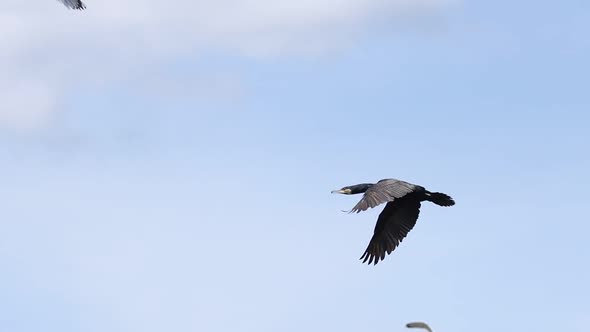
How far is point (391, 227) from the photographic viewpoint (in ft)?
105

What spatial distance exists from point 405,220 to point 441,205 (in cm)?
167

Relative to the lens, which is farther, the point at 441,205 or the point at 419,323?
the point at 441,205

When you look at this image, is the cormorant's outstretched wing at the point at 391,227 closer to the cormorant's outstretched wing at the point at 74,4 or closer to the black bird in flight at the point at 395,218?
the black bird in flight at the point at 395,218

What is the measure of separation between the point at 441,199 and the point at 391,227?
227 cm

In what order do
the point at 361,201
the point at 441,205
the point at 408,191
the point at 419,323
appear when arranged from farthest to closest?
the point at 441,205
the point at 408,191
the point at 361,201
the point at 419,323

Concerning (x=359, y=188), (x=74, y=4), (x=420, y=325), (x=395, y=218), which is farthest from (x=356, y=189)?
(x=420, y=325)

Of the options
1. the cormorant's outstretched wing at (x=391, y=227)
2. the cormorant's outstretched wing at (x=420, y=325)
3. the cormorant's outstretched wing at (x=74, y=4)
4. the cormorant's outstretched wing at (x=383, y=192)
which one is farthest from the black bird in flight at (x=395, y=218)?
the cormorant's outstretched wing at (x=420, y=325)

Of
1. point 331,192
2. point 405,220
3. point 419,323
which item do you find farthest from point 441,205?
point 419,323

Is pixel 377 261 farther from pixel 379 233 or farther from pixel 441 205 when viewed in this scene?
pixel 441 205

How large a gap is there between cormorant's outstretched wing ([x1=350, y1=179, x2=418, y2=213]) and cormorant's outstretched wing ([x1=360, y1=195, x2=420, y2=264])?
205 centimetres

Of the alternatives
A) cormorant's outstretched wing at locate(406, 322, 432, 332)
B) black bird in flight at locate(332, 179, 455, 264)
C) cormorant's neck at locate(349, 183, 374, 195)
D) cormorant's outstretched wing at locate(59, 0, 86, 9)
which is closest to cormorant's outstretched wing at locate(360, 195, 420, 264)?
black bird in flight at locate(332, 179, 455, 264)

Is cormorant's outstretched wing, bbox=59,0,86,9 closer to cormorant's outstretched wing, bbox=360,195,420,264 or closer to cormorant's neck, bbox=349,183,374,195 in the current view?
cormorant's neck, bbox=349,183,374,195

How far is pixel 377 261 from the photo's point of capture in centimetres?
3200

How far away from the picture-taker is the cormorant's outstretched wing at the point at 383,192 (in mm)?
25562
